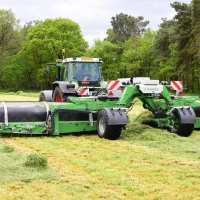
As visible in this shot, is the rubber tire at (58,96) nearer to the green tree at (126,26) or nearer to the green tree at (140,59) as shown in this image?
the green tree at (140,59)

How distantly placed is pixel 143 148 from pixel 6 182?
371 centimetres

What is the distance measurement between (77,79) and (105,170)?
771cm

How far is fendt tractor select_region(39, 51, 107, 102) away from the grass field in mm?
3558

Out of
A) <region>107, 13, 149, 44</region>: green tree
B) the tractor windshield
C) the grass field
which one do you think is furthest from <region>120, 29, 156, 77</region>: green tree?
the grass field

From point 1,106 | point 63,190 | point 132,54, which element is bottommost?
point 63,190

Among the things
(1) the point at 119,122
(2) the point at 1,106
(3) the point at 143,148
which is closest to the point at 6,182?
(3) the point at 143,148

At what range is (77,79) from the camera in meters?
14.1

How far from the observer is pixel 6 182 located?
18.9ft

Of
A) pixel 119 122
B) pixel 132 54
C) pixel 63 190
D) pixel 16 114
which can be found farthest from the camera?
pixel 132 54

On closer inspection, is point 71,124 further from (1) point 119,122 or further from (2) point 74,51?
(2) point 74,51

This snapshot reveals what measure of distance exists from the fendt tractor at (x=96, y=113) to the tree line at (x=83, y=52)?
23437mm

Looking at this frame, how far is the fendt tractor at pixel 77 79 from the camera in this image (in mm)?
13375

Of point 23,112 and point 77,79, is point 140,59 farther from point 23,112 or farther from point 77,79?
point 23,112

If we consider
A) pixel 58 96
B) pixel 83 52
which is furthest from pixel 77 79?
pixel 83 52
